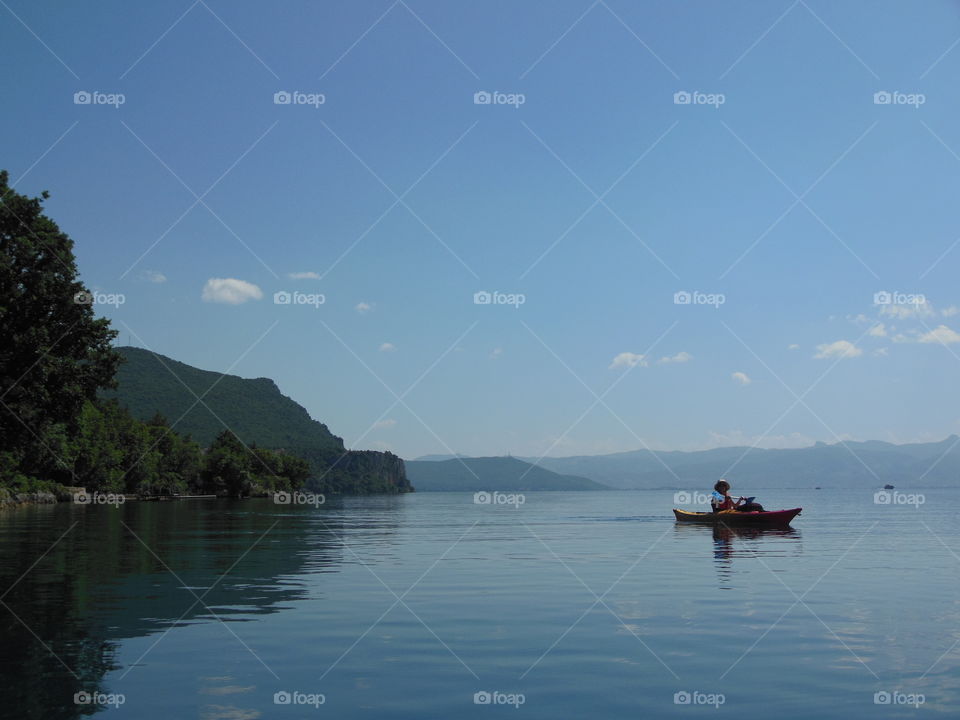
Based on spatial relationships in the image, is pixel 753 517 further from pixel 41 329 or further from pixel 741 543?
pixel 41 329

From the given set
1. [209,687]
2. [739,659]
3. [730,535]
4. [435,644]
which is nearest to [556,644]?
[435,644]

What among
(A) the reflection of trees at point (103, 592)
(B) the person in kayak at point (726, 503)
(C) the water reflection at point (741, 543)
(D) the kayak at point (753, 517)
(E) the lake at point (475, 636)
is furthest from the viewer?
(B) the person in kayak at point (726, 503)

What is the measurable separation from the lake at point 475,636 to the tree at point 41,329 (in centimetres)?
1690

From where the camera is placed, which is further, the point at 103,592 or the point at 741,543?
the point at 741,543

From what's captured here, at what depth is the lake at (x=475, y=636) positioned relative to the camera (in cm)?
1509

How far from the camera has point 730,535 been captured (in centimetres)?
6188

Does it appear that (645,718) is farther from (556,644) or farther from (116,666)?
(116,666)

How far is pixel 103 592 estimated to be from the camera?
2786 centimetres

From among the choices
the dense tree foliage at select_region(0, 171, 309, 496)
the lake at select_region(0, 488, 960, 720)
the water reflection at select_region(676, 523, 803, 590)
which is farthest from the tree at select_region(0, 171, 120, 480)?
the water reflection at select_region(676, 523, 803, 590)

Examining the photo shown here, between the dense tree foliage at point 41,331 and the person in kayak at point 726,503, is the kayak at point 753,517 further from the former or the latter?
the dense tree foliage at point 41,331

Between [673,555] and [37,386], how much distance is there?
3979cm

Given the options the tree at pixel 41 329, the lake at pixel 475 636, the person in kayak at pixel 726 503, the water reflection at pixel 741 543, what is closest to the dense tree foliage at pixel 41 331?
the tree at pixel 41 329

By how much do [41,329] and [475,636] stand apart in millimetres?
44709

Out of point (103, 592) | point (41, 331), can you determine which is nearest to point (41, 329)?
point (41, 331)
